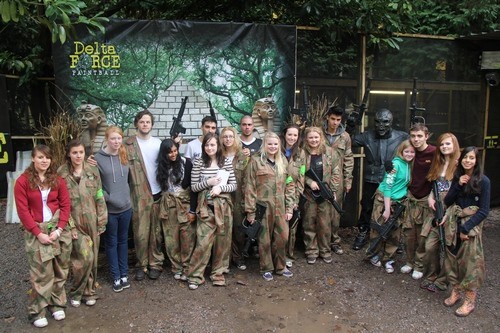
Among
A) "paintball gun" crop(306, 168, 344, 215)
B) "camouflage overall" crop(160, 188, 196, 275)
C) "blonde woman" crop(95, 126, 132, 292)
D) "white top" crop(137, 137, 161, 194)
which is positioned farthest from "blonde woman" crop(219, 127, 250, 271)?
"blonde woman" crop(95, 126, 132, 292)

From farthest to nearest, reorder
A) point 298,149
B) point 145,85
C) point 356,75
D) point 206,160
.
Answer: point 356,75
point 145,85
point 298,149
point 206,160

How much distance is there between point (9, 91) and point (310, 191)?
611cm

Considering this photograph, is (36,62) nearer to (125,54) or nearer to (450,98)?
(125,54)

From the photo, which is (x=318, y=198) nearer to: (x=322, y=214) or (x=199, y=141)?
(x=322, y=214)

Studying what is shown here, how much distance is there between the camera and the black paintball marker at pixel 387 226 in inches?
192

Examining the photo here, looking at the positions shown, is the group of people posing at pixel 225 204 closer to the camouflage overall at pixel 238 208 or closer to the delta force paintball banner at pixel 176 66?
the camouflage overall at pixel 238 208

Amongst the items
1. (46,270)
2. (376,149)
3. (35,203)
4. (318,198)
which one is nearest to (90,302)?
(46,270)

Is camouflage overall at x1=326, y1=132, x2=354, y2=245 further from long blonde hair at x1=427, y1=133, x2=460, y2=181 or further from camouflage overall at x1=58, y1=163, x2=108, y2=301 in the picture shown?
camouflage overall at x1=58, y1=163, x2=108, y2=301

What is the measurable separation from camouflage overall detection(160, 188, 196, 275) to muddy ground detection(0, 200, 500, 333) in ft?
0.77

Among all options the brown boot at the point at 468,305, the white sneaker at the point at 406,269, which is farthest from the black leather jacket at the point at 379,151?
the brown boot at the point at 468,305

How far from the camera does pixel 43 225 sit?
376 cm

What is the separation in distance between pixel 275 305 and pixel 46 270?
2.15 meters

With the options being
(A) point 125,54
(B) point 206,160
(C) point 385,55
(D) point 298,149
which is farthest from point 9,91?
(C) point 385,55

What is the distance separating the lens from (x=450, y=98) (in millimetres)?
6938
